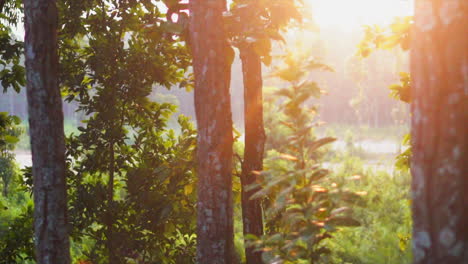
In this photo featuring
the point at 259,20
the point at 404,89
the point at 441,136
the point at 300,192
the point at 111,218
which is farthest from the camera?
the point at 111,218

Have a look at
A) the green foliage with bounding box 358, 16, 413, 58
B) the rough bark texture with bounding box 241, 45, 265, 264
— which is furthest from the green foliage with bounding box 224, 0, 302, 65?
the rough bark texture with bounding box 241, 45, 265, 264

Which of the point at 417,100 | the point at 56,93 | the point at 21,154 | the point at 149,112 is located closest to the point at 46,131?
the point at 56,93

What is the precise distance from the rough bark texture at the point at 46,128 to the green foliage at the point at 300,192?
7.77 ft

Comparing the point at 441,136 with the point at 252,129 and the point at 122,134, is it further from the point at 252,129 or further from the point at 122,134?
the point at 122,134

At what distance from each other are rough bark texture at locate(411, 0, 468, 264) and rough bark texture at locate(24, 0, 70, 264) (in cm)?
358

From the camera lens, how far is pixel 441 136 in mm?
2500

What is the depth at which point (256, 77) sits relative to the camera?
6.12 m

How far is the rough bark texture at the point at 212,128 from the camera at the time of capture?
14.5 ft

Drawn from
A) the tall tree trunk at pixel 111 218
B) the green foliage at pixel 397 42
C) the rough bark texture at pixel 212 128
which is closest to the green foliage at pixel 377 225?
the green foliage at pixel 397 42

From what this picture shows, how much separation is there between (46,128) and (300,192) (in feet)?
8.97

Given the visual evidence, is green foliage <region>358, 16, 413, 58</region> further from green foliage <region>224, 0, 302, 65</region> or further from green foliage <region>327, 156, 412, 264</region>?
green foliage <region>327, 156, 412, 264</region>

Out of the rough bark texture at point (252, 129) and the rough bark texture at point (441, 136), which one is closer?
the rough bark texture at point (441, 136)

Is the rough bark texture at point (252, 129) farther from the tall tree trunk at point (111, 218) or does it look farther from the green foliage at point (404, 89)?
the tall tree trunk at point (111, 218)

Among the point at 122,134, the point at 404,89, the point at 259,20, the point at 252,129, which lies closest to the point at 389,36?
the point at 404,89
